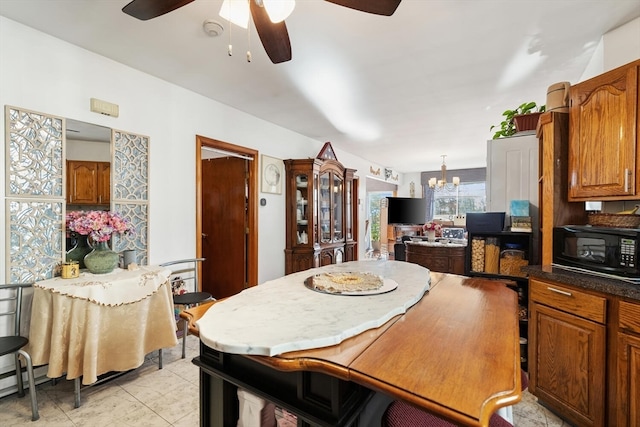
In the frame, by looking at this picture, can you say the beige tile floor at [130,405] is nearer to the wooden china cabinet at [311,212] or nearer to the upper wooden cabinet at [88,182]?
the upper wooden cabinet at [88,182]

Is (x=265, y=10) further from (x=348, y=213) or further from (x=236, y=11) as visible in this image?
(x=348, y=213)

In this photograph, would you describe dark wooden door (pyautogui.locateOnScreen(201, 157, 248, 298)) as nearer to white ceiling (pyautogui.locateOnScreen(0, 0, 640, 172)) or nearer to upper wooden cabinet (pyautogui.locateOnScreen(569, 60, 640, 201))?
white ceiling (pyautogui.locateOnScreen(0, 0, 640, 172))

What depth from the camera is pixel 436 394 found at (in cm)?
63

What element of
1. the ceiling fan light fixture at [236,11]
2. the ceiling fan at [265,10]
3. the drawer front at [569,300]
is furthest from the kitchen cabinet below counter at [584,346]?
the ceiling fan light fixture at [236,11]

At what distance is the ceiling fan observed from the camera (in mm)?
1305

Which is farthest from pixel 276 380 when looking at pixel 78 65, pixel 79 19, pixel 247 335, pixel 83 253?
pixel 78 65

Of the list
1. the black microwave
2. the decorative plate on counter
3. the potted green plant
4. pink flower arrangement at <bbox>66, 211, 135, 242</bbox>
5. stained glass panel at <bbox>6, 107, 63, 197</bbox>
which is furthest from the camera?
the potted green plant

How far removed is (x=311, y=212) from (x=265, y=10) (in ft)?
9.99

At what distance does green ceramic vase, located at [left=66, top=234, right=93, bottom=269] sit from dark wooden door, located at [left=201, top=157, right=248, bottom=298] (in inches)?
70.1

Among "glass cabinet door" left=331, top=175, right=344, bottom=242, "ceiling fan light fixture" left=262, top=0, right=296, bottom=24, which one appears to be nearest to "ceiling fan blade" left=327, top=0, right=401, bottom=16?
"ceiling fan light fixture" left=262, top=0, right=296, bottom=24

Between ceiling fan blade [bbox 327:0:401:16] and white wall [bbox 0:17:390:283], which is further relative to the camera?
white wall [bbox 0:17:390:283]

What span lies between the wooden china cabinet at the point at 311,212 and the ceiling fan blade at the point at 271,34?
8.26 ft

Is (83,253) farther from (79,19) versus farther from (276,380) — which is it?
(276,380)

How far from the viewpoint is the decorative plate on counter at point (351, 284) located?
1.32m
